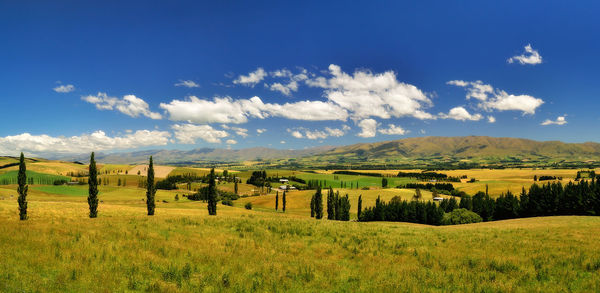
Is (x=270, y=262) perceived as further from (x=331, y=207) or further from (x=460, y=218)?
(x=331, y=207)

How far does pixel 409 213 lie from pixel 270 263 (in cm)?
10644

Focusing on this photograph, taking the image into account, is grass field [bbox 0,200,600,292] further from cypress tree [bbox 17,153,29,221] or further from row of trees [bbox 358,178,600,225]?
row of trees [bbox 358,178,600,225]

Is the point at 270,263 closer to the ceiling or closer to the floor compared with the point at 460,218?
closer to the ceiling

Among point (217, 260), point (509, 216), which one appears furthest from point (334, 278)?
point (509, 216)

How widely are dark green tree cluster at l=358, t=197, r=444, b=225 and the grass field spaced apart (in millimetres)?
86358

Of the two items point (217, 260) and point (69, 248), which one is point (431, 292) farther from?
point (69, 248)

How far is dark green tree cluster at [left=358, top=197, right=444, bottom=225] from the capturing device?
10137 cm

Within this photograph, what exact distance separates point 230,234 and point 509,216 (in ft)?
366

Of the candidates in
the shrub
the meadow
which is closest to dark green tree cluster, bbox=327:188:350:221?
the shrub

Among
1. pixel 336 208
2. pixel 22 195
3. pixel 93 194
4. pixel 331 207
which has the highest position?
pixel 22 195

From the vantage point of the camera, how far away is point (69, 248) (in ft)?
48.3

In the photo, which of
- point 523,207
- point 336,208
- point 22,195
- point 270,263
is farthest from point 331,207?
point 270,263

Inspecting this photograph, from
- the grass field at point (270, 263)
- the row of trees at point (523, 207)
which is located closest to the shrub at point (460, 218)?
the row of trees at point (523, 207)

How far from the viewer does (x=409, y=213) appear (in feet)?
359
